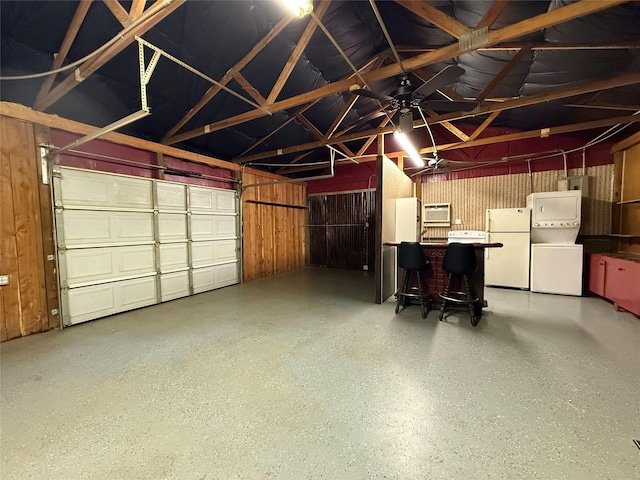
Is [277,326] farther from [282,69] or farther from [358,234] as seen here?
[358,234]

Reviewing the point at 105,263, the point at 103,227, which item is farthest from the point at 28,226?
the point at 105,263

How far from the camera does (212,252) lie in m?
5.66

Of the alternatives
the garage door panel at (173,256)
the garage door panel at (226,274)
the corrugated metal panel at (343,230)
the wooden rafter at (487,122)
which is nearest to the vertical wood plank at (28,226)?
the garage door panel at (173,256)

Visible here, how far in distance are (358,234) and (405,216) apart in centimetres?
284

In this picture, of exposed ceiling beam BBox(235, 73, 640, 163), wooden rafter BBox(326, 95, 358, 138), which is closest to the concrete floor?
exposed ceiling beam BBox(235, 73, 640, 163)

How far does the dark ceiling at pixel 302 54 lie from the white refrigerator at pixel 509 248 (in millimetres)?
1786

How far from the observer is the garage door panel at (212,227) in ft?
17.4

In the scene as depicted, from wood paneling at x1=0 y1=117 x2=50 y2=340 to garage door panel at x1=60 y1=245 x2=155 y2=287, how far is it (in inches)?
11.1

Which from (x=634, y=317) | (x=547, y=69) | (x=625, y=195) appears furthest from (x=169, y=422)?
(x=625, y=195)

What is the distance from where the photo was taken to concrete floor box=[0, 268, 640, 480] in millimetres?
1438

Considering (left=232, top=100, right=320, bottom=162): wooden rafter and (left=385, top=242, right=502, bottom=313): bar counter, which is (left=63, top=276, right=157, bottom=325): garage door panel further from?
(left=385, top=242, right=502, bottom=313): bar counter

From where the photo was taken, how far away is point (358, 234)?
7941mm

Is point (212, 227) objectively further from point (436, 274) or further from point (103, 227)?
point (436, 274)

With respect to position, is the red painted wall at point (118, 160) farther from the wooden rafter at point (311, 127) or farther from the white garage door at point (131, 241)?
the wooden rafter at point (311, 127)
